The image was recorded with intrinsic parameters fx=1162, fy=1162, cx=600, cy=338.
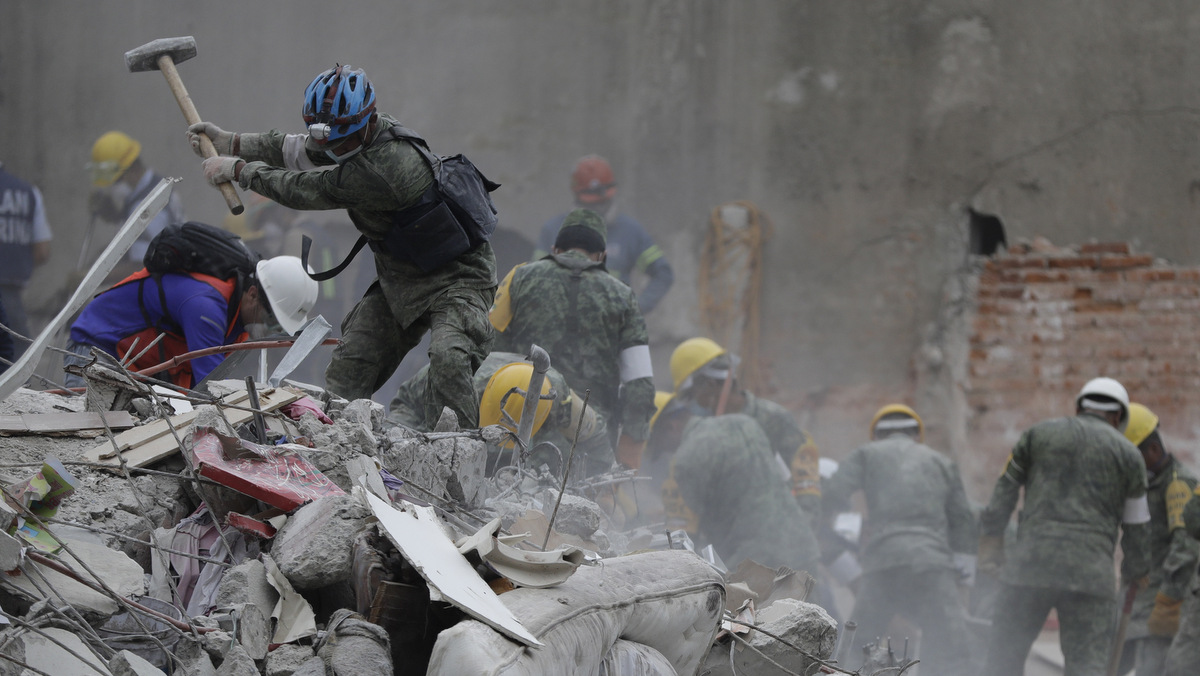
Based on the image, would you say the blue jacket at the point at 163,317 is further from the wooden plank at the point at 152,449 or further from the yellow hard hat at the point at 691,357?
the yellow hard hat at the point at 691,357

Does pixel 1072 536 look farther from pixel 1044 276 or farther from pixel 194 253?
pixel 194 253

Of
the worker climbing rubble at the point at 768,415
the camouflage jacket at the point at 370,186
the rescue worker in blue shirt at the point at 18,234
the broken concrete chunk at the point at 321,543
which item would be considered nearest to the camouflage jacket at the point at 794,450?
the worker climbing rubble at the point at 768,415

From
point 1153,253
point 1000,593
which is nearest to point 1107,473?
point 1000,593

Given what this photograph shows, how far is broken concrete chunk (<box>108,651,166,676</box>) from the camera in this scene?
2.50m

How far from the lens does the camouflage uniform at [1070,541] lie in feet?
21.0

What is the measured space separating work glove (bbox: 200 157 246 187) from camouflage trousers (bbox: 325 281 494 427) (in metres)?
0.78

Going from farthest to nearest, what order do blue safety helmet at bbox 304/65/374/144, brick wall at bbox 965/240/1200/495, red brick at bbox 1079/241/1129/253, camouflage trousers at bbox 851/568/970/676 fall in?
red brick at bbox 1079/241/1129/253 < brick wall at bbox 965/240/1200/495 < camouflage trousers at bbox 851/568/970/676 < blue safety helmet at bbox 304/65/374/144

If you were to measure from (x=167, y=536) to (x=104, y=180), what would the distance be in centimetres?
793

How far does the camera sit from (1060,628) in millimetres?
6555

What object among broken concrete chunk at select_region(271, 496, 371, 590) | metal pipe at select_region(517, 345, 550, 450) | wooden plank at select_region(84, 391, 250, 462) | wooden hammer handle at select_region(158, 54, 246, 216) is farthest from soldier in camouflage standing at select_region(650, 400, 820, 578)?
broken concrete chunk at select_region(271, 496, 371, 590)

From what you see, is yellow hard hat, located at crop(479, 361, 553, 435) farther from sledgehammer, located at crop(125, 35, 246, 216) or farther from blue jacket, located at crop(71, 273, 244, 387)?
sledgehammer, located at crop(125, 35, 246, 216)

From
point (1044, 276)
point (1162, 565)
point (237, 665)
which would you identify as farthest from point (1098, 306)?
point (237, 665)

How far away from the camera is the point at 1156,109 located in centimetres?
976

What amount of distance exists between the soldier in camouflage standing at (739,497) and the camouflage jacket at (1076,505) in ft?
4.16
